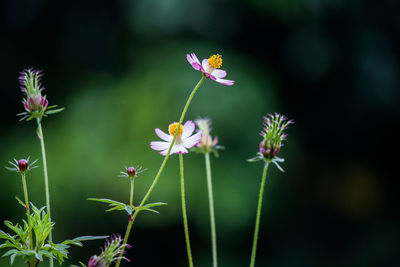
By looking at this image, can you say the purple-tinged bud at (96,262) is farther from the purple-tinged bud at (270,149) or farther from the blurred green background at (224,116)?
the blurred green background at (224,116)

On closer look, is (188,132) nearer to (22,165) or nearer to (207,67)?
(207,67)

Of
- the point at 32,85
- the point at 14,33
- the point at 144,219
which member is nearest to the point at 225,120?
the point at 144,219

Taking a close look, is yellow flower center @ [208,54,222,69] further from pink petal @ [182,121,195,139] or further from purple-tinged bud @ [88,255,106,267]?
purple-tinged bud @ [88,255,106,267]

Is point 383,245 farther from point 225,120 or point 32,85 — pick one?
point 32,85

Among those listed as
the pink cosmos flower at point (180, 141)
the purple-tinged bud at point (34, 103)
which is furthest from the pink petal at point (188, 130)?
the purple-tinged bud at point (34, 103)

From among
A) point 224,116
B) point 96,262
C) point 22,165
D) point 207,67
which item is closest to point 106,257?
point 96,262

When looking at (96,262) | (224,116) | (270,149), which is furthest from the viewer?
→ (224,116)

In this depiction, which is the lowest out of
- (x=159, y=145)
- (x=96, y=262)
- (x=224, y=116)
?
(x=96, y=262)

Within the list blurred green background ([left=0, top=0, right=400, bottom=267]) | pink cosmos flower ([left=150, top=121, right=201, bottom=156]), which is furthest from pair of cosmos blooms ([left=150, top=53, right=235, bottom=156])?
blurred green background ([left=0, top=0, right=400, bottom=267])
